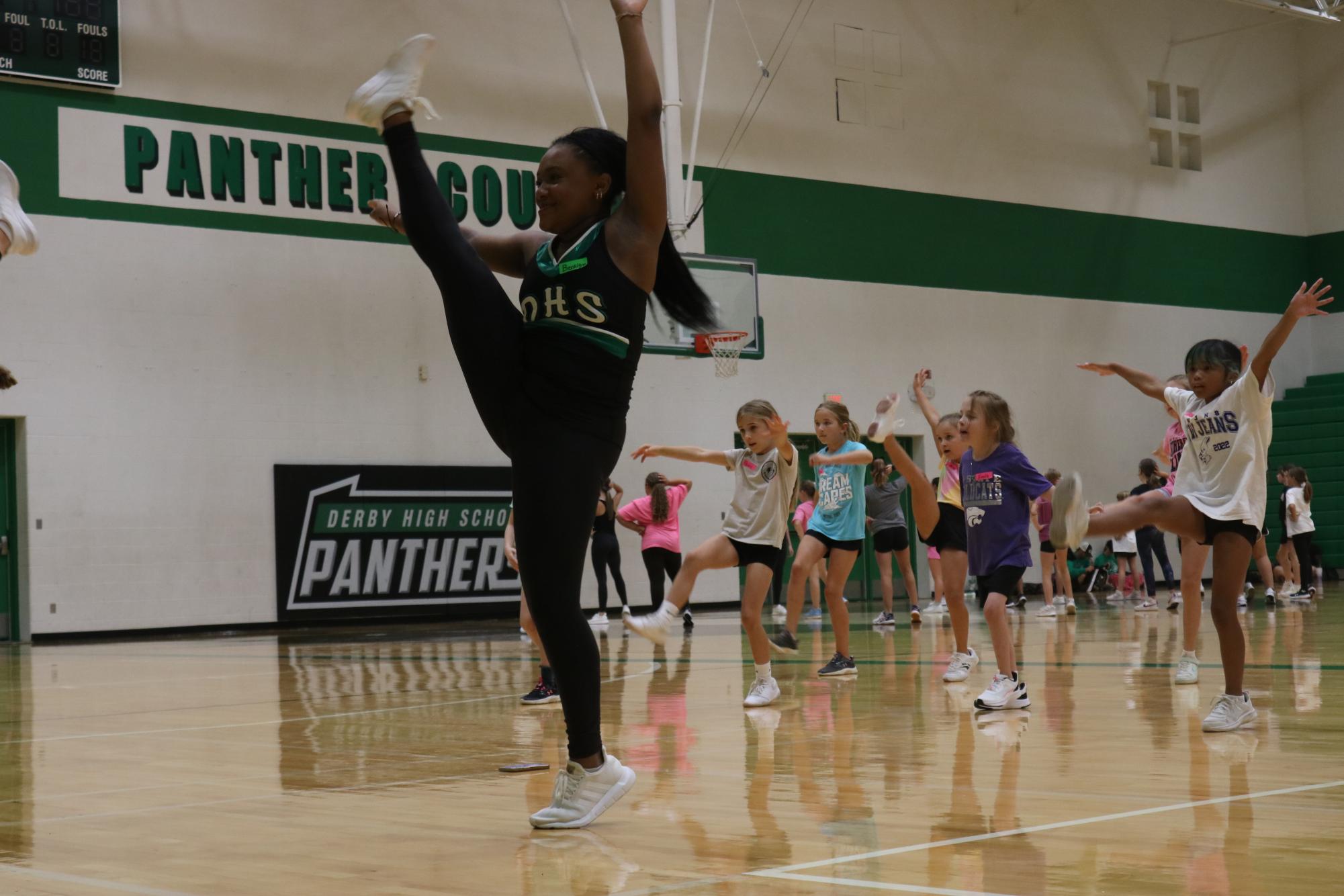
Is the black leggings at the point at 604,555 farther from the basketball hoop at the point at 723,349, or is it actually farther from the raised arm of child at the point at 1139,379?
the raised arm of child at the point at 1139,379

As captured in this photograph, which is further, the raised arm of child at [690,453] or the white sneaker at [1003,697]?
the raised arm of child at [690,453]

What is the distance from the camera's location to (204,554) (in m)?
17.4

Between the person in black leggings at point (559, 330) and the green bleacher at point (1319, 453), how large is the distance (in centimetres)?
2445

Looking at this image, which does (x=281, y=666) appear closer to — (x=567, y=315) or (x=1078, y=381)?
(x=567, y=315)

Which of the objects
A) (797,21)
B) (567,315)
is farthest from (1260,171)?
(567,315)

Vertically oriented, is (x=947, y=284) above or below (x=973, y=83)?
below

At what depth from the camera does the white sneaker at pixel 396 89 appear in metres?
3.61

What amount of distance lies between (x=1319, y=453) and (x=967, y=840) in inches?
996

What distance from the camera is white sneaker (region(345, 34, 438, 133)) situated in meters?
3.61

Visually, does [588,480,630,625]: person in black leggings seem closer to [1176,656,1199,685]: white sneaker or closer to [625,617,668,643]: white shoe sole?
[1176,656,1199,685]: white sneaker

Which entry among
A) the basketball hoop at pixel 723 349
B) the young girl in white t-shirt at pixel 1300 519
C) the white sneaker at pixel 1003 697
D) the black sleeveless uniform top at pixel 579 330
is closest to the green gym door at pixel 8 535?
the basketball hoop at pixel 723 349

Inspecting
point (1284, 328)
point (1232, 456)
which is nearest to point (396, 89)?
point (1284, 328)

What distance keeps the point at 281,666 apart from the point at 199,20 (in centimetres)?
981

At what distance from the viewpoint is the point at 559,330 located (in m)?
3.69
